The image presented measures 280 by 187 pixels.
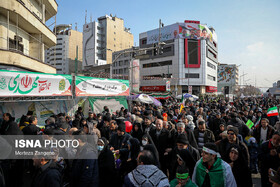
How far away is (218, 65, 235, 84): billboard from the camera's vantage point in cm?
9288

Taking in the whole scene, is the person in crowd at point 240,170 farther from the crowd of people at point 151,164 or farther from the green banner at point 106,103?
the green banner at point 106,103

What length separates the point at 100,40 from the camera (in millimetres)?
82500

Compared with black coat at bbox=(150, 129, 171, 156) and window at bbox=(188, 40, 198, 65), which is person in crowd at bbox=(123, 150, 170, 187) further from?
window at bbox=(188, 40, 198, 65)

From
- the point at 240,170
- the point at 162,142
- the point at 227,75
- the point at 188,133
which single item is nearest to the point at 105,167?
the point at 162,142

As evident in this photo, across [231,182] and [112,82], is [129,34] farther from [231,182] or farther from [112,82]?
[231,182]

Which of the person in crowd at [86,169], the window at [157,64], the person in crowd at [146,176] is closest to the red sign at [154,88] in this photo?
the window at [157,64]

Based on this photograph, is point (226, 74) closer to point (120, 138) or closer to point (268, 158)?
point (268, 158)

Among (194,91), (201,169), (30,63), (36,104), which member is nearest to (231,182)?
(201,169)

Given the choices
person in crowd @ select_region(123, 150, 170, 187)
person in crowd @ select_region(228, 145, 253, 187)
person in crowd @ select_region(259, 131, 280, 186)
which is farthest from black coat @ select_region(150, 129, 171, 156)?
person in crowd @ select_region(123, 150, 170, 187)

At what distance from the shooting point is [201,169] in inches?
119

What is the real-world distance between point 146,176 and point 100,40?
280ft

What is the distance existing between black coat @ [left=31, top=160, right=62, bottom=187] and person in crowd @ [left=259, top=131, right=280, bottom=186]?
407 centimetres

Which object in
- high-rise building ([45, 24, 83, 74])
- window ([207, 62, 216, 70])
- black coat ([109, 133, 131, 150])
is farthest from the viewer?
high-rise building ([45, 24, 83, 74])

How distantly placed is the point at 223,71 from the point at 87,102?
308ft
